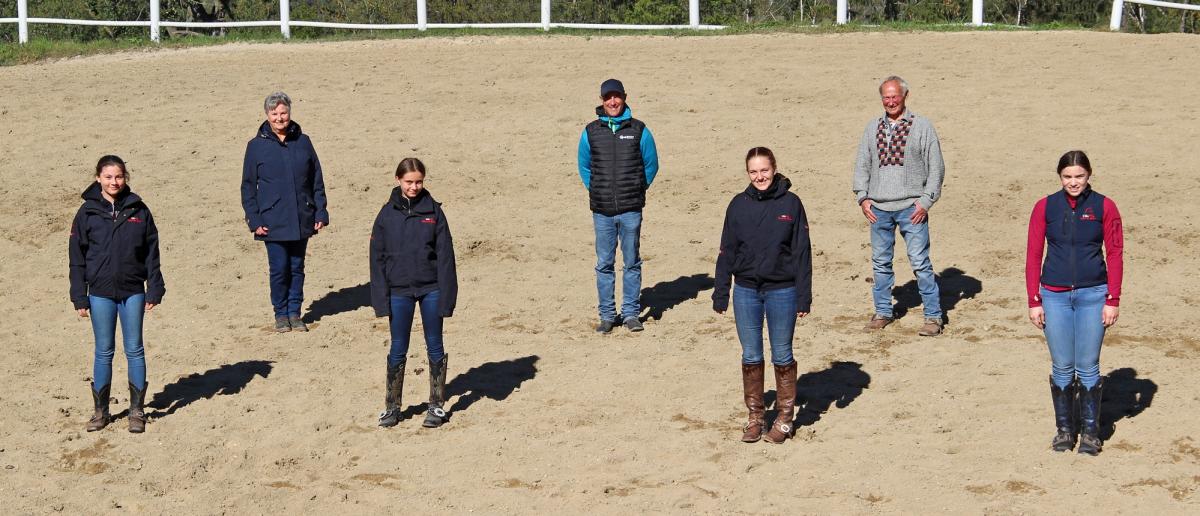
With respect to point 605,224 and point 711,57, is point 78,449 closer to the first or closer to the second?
point 605,224

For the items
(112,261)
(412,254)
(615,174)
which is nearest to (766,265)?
(412,254)

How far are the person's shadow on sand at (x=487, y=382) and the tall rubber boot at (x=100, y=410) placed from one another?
1.96 meters

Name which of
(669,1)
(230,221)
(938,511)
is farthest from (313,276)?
(669,1)

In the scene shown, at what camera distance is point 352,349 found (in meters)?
11.3

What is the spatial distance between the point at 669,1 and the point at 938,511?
95.6 ft

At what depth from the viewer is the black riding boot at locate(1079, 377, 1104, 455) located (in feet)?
26.5

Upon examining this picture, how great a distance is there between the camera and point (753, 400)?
8672mm

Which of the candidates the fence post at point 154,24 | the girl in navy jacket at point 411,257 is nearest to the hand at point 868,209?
the girl in navy jacket at point 411,257

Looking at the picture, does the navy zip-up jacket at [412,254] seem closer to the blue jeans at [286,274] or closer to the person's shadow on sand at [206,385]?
the person's shadow on sand at [206,385]

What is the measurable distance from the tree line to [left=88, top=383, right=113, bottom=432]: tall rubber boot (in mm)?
20963

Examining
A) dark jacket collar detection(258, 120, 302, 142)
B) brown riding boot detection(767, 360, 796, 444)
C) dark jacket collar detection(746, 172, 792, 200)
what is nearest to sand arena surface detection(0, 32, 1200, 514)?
brown riding boot detection(767, 360, 796, 444)

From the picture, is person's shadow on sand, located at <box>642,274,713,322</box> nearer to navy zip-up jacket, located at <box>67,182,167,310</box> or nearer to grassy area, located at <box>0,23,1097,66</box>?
navy zip-up jacket, located at <box>67,182,167,310</box>

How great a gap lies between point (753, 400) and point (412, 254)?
7.61ft

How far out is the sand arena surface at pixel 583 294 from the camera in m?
8.33
